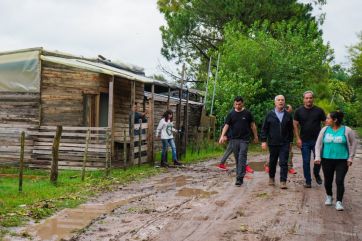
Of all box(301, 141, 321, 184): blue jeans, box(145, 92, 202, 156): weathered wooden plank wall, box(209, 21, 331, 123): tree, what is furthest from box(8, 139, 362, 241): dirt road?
box(209, 21, 331, 123): tree

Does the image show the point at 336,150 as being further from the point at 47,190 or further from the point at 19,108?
the point at 19,108

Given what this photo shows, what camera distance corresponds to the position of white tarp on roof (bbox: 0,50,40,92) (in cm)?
1633

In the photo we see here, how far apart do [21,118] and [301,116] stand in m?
9.33

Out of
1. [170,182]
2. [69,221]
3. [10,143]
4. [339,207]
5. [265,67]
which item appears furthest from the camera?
[265,67]

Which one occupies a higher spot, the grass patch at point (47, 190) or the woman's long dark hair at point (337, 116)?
the woman's long dark hair at point (337, 116)

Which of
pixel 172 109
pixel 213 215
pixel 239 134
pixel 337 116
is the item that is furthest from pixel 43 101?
pixel 172 109

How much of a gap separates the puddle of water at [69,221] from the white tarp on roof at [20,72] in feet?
26.6

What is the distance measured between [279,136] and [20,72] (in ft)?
30.3

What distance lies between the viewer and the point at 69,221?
25.7 feet

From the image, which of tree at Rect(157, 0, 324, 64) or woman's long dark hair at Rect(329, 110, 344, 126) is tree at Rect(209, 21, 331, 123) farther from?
woman's long dark hair at Rect(329, 110, 344, 126)

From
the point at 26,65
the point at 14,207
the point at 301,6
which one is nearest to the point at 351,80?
the point at 301,6

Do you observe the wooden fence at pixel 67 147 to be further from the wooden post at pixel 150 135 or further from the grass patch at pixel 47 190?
the grass patch at pixel 47 190

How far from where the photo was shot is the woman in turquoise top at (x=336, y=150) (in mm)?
8539

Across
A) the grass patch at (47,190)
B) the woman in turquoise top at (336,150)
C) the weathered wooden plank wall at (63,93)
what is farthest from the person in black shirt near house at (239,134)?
the weathered wooden plank wall at (63,93)
